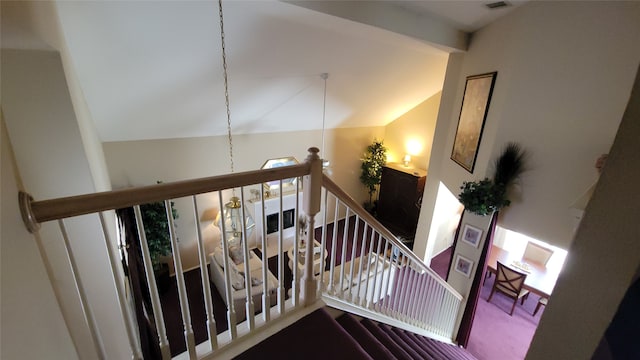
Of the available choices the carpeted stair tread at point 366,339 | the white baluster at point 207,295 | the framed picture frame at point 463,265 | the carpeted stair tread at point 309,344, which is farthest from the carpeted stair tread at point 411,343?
the white baluster at point 207,295

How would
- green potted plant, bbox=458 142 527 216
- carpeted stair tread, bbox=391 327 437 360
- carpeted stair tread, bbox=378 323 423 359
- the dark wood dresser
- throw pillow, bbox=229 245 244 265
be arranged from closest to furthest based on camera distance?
carpeted stair tread, bbox=378 323 423 359
carpeted stair tread, bbox=391 327 437 360
green potted plant, bbox=458 142 527 216
throw pillow, bbox=229 245 244 265
the dark wood dresser

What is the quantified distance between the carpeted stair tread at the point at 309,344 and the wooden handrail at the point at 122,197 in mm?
854

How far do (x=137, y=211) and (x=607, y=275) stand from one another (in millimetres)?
1230

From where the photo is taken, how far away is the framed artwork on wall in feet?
10.6

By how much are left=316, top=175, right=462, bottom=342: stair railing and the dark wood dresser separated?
103 inches

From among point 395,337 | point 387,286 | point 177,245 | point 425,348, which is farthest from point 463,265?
point 177,245

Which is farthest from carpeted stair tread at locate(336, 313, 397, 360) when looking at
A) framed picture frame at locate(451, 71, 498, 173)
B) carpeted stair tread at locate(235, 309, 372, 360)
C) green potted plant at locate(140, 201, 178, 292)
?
green potted plant at locate(140, 201, 178, 292)

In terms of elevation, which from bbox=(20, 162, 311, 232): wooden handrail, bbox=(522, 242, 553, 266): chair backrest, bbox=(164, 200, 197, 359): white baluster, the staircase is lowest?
bbox=(522, 242, 553, 266): chair backrest

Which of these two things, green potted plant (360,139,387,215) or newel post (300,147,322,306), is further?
green potted plant (360,139,387,215)

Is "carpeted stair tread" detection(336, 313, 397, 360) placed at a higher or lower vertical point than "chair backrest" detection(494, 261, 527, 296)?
higher

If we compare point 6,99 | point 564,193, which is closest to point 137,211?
point 6,99

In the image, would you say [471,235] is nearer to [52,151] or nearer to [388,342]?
[388,342]

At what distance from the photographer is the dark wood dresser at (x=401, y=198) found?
591 cm

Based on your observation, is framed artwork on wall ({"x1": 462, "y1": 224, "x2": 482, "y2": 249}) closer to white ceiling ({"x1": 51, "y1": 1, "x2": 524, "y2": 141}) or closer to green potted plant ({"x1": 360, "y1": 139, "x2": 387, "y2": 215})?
white ceiling ({"x1": 51, "y1": 1, "x2": 524, "y2": 141})
